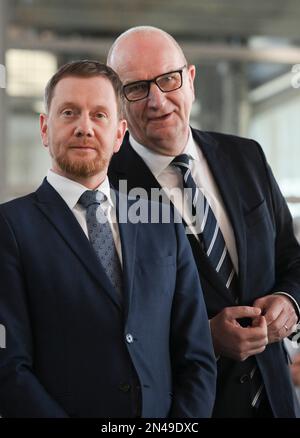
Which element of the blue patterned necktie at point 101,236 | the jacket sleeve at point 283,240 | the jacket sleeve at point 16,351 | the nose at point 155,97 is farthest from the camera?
the jacket sleeve at point 283,240

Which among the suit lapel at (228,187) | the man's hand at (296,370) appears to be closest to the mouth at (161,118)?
the suit lapel at (228,187)

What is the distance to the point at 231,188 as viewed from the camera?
1479mm

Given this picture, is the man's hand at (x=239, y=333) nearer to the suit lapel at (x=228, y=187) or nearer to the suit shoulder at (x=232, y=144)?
the suit lapel at (x=228, y=187)

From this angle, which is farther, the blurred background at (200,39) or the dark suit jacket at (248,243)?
the blurred background at (200,39)

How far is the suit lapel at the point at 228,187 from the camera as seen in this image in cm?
142

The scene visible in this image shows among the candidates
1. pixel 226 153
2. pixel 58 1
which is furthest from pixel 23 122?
pixel 226 153

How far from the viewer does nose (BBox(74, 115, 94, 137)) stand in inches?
45.1

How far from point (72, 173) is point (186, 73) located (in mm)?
375

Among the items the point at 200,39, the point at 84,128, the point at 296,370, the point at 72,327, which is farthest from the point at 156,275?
the point at 200,39

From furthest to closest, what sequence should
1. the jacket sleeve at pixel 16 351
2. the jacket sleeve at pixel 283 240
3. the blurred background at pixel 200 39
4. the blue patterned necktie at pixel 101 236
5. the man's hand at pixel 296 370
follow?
the blurred background at pixel 200 39 → the man's hand at pixel 296 370 → the jacket sleeve at pixel 283 240 → the blue patterned necktie at pixel 101 236 → the jacket sleeve at pixel 16 351

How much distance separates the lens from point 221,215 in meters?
1.48

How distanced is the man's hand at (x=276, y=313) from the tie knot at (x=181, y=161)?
12.2 inches

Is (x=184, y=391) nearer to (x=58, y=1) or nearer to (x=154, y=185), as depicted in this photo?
(x=154, y=185)
